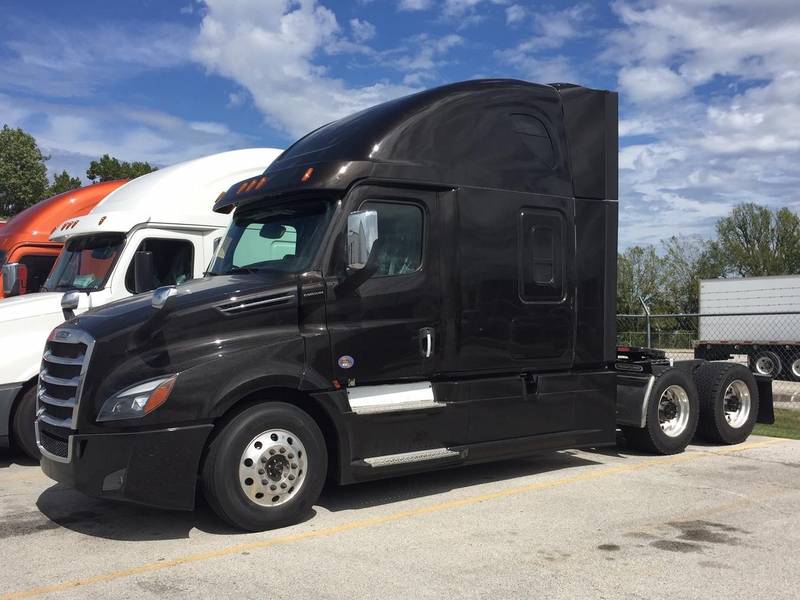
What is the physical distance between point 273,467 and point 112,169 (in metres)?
55.6

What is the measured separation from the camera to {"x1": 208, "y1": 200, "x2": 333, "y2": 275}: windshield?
6.24 meters

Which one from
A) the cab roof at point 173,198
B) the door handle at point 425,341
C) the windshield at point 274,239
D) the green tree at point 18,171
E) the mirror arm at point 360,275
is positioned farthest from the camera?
the green tree at point 18,171

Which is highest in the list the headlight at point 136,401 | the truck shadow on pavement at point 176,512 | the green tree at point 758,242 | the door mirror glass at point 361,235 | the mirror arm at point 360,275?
the green tree at point 758,242

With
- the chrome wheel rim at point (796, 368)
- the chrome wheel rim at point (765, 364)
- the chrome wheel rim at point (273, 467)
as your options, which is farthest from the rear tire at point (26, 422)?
the chrome wheel rim at point (796, 368)

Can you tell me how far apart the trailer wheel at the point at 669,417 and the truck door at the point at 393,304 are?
3.19 meters

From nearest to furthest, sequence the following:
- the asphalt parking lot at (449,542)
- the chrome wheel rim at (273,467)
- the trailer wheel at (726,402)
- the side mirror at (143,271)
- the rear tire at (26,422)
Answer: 1. the asphalt parking lot at (449,542)
2. the chrome wheel rim at (273,467)
3. the rear tire at (26,422)
4. the side mirror at (143,271)
5. the trailer wheel at (726,402)

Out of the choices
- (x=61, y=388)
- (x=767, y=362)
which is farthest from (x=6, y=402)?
(x=767, y=362)

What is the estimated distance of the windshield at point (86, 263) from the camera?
8750 millimetres

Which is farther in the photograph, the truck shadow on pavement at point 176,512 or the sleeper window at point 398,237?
the sleeper window at point 398,237

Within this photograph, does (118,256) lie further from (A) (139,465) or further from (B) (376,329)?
(A) (139,465)

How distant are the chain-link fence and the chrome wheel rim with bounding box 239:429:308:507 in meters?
17.9

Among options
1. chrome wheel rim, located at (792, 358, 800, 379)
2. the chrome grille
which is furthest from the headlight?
chrome wheel rim, located at (792, 358, 800, 379)

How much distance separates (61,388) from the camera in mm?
5699

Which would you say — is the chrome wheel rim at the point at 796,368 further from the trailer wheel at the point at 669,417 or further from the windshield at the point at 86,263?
the windshield at the point at 86,263
